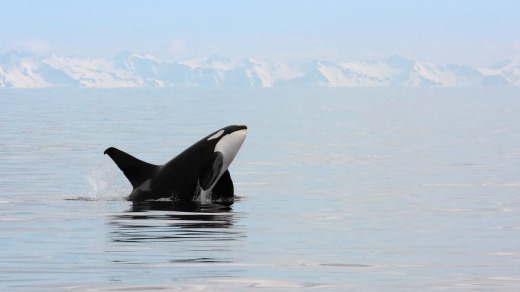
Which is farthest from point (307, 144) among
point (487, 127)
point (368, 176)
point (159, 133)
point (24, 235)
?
point (24, 235)

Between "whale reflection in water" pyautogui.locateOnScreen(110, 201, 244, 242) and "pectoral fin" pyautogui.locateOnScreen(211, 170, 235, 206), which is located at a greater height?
"whale reflection in water" pyautogui.locateOnScreen(110, 201, 244, 242)

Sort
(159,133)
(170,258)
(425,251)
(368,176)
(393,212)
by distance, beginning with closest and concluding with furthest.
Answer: (170,258)
(425,251)
(393,212)
(368,176)
(159,133)

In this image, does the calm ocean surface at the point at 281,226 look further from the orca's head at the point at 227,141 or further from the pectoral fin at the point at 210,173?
the orca's head at the point at 227,141

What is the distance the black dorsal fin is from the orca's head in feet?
4.62

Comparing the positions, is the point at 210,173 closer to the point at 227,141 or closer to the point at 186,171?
the point at 186,171

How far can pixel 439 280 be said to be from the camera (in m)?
13.4

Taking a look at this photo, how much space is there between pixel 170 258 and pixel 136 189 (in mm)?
8816

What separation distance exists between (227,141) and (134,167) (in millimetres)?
2058

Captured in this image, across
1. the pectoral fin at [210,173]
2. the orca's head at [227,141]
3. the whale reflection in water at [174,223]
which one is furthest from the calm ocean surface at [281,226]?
the orca's head at [227,141]

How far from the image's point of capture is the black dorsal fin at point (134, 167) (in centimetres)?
2333

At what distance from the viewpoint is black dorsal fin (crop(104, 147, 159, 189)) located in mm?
23328

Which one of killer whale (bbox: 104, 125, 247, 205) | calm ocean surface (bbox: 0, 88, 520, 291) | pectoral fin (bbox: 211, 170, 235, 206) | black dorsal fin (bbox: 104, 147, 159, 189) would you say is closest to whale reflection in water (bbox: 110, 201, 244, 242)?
calm ocean surface (bbox: 0, 88, 520, 291)

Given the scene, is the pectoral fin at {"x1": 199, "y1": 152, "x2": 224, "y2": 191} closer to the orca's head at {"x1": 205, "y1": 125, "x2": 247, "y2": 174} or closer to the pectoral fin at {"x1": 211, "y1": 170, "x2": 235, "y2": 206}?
the orca's head at {"x1": 205, "y1": 125, "x2": 247, "y2": 174}

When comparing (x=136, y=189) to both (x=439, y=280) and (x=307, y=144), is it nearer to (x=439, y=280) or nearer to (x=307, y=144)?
(x=439, y=280)
